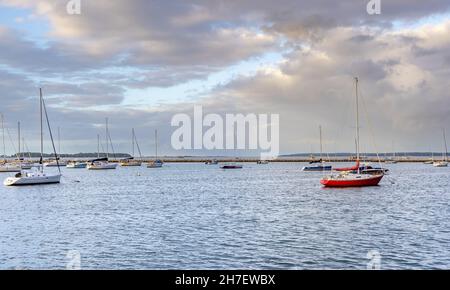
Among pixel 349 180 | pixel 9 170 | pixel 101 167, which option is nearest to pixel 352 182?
pixel 349 180

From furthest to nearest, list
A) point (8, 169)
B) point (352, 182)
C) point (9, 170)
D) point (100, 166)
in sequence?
point (100, 166) → point (9, 170) → point (8, 169) → point (352, 182)

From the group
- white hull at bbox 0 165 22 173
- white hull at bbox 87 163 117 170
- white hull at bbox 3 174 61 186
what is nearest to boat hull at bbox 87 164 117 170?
white hull at bbox 87 163 117 170

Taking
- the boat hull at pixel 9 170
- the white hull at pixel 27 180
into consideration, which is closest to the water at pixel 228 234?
the white hull at pixel 27 180

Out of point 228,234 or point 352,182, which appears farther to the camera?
point 352,182

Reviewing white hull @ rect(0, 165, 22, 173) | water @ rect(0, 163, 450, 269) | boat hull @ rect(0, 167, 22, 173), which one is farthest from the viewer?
white hull @ rect(0, 165, 22, 173)

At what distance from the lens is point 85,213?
4769cm

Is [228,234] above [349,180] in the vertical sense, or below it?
below

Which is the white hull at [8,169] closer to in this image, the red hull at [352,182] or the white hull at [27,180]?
the white hull at [27,180]

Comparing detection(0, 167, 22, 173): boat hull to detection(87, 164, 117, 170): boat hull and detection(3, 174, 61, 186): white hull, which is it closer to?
detection(87, 164, 117, 170): boat hull

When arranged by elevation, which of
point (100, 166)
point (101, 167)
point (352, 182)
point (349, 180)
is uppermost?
point (100, 166)

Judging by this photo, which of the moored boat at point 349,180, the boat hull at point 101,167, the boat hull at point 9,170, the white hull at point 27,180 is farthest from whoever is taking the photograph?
the boat hull at point 101,167

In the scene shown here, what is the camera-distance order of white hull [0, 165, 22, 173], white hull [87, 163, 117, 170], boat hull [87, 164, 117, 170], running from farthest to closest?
white hull [87, 163, 117, 170]
boat hull [87, 164, 117, 170]
white hull [0, 165, 22, 173]

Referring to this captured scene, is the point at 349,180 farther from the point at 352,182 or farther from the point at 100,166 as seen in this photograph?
the point at 100,166

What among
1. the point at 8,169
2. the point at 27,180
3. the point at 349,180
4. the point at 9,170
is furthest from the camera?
the point at 9,170
